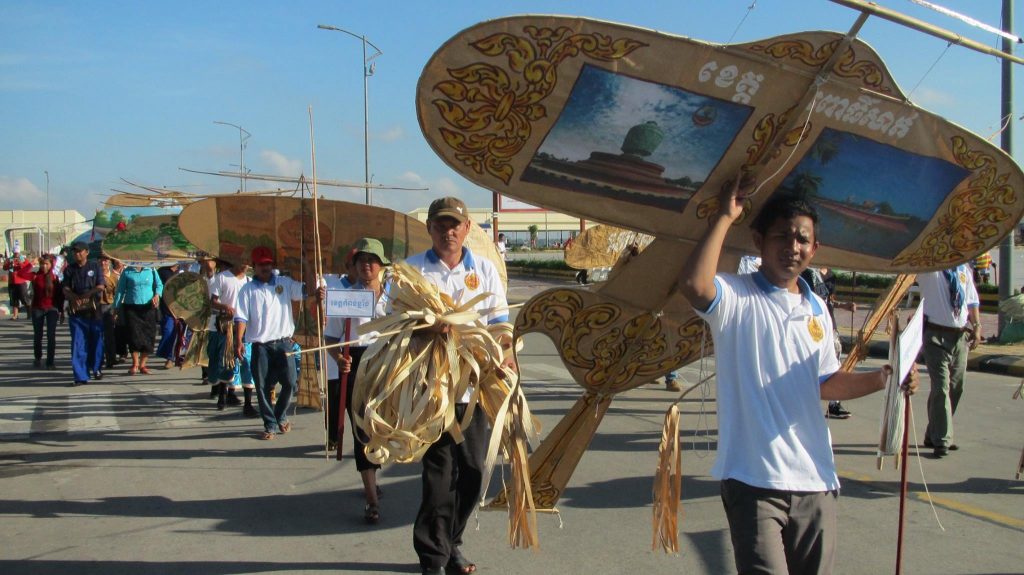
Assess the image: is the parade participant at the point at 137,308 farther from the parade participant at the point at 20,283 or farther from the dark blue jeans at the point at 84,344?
the parade participant at the point at 20,283

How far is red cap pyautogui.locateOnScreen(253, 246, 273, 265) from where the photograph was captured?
7.74 metres

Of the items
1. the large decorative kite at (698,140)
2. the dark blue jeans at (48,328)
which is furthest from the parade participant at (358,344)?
the dark blue jeans at (48,328)

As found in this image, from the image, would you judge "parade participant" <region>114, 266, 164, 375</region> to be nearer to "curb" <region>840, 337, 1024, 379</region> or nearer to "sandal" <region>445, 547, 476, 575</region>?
"sandal" <region>445, 547, 476, 575</region>

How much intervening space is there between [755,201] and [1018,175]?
98 centimetres

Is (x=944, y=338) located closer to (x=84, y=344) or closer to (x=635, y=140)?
(x=635, y=140)

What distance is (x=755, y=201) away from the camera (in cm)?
336

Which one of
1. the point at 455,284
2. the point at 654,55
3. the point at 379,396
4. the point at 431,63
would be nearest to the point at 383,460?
the point at 379,396

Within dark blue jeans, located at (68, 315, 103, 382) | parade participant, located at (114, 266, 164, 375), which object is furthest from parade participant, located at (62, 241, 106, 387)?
parade participant, located at (114, 266, 164, 375)

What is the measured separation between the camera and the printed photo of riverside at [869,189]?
322 centimetres

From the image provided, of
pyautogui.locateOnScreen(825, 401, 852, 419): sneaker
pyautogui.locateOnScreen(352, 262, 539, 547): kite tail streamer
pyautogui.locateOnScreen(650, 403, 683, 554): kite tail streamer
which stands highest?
pyautogui.locateOnScreen(352, 262, 539, 547): kite tail streamer

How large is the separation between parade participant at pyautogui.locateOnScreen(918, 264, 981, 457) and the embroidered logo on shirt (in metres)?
4.35

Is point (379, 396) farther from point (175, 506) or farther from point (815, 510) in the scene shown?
point (175, 506)

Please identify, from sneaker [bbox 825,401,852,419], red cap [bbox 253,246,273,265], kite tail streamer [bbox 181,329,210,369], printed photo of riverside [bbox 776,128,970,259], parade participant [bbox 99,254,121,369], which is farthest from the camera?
parade participant [bbox 99,254,121,369]

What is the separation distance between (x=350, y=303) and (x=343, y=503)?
151cm
